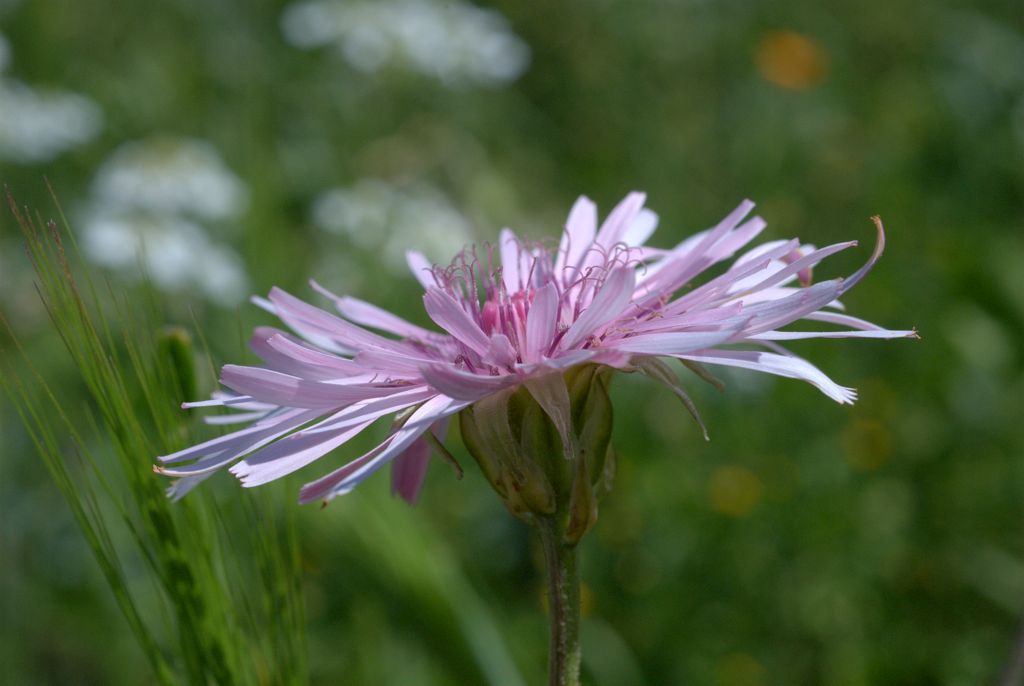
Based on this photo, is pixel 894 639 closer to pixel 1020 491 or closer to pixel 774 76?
pixel 1020 491

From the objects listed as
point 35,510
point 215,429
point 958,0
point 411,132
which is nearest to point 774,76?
point 958,0

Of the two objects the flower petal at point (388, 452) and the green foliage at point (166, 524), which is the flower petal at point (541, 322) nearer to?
the flower petal at point (388, 452)

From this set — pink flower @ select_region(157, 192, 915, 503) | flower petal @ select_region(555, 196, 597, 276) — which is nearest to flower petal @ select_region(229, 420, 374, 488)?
pink flower @ select_region(157, 192, 915, 503)

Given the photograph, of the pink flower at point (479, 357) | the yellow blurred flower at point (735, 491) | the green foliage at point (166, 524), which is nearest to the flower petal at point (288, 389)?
the pink flower at point (479, 357)

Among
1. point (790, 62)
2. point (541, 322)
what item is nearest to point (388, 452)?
point (541, 322)

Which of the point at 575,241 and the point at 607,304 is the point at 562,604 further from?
the point at 575,241
